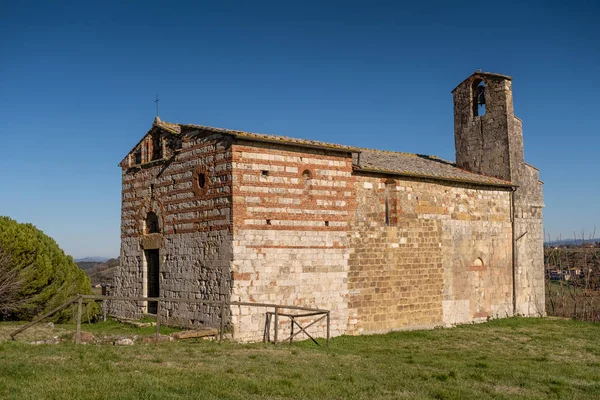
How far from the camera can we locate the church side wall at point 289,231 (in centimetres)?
1476

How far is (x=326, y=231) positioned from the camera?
639 inches

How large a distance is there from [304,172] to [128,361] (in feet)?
24.3

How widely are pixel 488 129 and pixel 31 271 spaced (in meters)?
17.5

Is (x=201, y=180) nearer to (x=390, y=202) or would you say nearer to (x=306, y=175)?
(x=306, y=175)

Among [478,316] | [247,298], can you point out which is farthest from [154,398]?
[478,316]

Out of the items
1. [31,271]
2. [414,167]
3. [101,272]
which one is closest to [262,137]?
[414,167]

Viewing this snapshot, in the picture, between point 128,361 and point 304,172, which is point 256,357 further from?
point 304,172

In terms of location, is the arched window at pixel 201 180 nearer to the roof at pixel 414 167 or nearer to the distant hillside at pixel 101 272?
the roof at pixel 414 167

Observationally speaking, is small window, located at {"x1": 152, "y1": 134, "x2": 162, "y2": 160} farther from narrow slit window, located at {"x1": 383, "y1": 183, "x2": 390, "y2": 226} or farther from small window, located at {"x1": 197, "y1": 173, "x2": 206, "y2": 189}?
narrow slit window, located at {"x1": 383, "y1": 183, "x2": 390, "y2": 226}

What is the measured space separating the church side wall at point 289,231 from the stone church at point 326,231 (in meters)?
0.03

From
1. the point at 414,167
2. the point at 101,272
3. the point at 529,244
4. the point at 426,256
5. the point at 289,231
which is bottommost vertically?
the point at 101,272

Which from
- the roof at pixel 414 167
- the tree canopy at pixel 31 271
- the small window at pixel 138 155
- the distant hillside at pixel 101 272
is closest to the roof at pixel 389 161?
the roof at pixel 414 167

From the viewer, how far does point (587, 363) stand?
12930 mm

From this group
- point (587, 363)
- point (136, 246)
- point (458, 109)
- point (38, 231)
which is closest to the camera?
point (587, 363)
